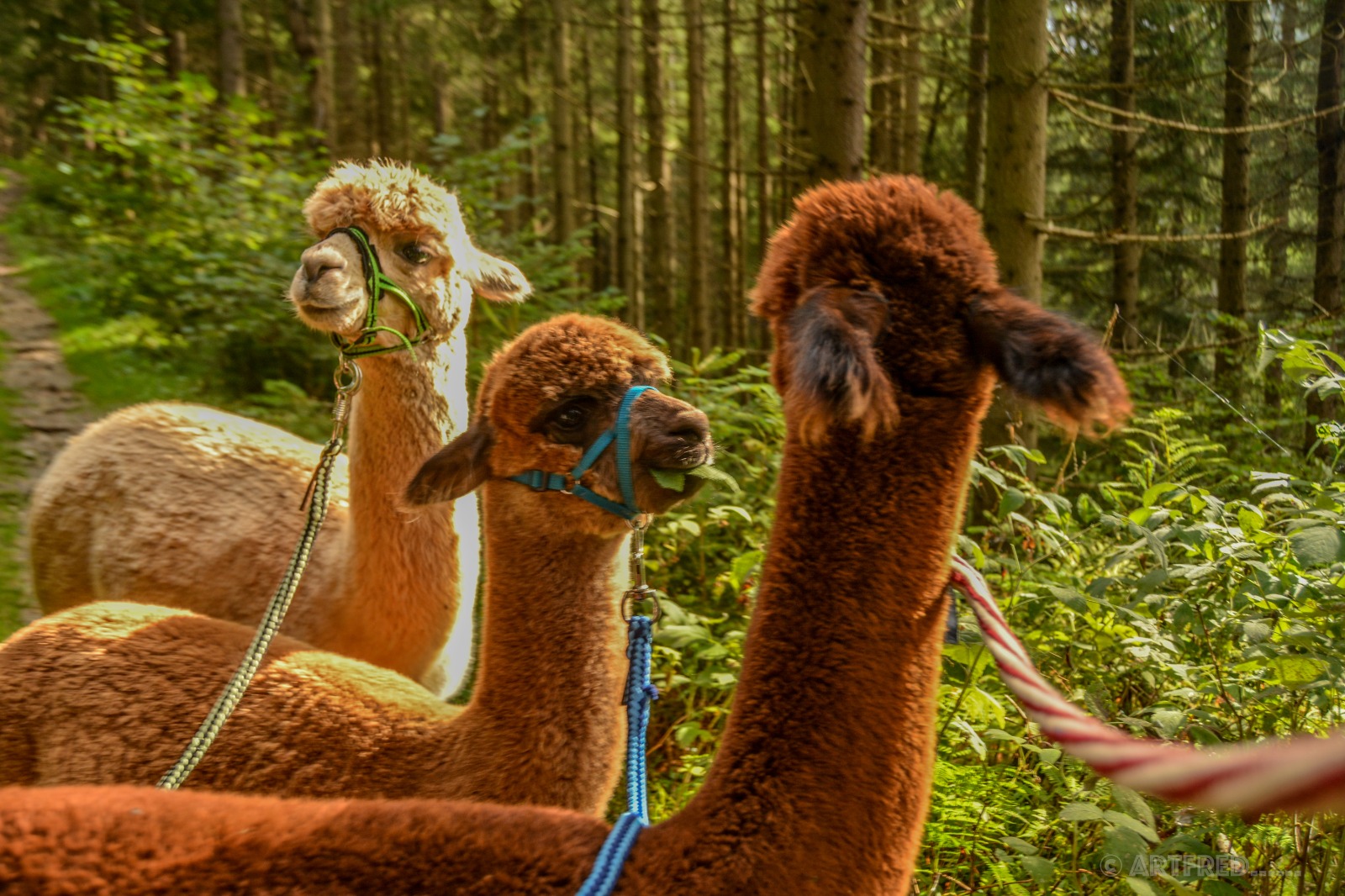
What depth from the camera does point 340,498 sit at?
402 cm

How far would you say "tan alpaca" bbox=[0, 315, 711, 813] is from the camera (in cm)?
228

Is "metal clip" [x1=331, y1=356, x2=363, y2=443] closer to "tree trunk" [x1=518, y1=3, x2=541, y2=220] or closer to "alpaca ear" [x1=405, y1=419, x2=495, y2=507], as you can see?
"alpaca ear" [x1=405, y1=419, x2=495, y2=507]

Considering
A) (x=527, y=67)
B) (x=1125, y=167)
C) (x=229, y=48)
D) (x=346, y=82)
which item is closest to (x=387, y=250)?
(x=1125, y=167)

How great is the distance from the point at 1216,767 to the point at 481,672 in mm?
2038

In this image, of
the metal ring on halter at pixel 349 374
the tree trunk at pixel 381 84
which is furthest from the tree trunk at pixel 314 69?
the metal ring on halter at pixel 349 374

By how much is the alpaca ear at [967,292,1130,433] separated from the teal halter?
3.69ft

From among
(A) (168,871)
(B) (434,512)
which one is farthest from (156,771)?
(B) (434,512)

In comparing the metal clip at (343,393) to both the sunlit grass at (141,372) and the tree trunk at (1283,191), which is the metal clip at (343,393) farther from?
the tree trunk at (1283,191)

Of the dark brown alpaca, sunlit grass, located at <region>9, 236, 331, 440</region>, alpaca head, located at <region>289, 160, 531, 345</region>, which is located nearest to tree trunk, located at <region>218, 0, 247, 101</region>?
sunlit grass, located at <region>9, 236, 331, 440</region>

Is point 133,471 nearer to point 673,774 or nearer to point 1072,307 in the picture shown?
point 673,774

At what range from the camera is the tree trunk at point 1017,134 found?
209 inches

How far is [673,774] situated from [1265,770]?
3249 millimetres

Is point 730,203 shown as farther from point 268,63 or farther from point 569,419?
point 569,419

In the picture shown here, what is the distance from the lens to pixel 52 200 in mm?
19812
